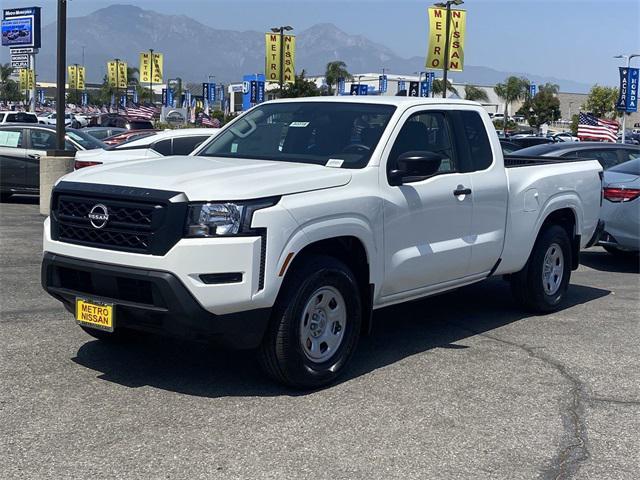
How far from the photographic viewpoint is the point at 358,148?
6133mm

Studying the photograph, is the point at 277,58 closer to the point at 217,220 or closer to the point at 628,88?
the point at 628,88

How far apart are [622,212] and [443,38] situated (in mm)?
21297

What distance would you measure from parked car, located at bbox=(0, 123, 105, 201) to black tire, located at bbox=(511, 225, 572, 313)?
1106 cm

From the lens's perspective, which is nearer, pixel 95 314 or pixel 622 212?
pixel 95 314

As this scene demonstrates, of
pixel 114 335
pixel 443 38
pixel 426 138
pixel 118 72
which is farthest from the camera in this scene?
pixel 118 72

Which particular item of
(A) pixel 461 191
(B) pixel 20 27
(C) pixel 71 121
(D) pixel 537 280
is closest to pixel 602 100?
(C) pixel 71 121

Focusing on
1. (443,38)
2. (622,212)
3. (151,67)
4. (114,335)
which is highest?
(151,67)

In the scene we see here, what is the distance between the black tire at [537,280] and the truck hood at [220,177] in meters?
2.84

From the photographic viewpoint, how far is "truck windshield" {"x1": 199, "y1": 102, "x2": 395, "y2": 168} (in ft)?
20.2

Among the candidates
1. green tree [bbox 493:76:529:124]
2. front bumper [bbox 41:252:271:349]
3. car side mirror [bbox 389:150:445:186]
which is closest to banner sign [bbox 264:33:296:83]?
car side mirror [bbox 389:150:445:186]

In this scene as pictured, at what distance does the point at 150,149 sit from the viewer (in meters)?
12.6

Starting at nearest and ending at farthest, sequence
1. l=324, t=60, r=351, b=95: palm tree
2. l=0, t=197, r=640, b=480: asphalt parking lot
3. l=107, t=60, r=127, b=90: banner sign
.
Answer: l=0, t=197, r=640, b=480: asphalt parking lot < l=107, t=60, r=127, b=90: banner sign < l=324, t=60, r=351, b=95: palm tree

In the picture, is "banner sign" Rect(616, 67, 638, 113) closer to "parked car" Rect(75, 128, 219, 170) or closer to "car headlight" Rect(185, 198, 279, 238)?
"parked car" Rect(75, 128, 219, 170)

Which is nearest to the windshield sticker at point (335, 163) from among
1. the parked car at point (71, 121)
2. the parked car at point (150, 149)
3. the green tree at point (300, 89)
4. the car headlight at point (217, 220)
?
the car headlight at point (217, 220)
